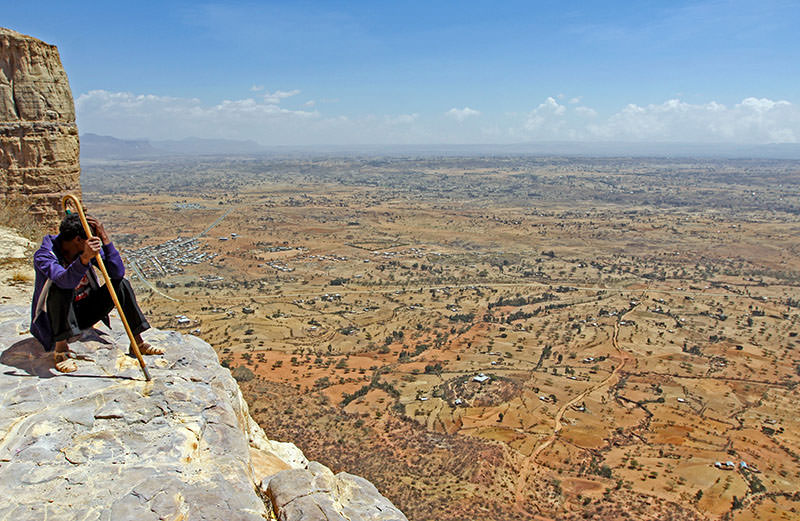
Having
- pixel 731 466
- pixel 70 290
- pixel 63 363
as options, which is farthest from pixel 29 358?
pixel 731 466

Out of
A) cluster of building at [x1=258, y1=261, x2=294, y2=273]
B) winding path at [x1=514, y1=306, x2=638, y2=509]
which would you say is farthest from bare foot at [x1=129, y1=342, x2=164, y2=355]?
cluster of building at [x1=258, y1=261, x2=294, y2=273]

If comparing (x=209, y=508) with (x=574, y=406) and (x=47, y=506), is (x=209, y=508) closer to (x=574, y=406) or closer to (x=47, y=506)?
(x=47, y=506)

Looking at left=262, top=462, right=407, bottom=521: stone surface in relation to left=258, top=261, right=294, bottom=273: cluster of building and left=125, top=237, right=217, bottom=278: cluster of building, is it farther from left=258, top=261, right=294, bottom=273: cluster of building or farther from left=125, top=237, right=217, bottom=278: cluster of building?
left=125, top=237, right=217, bottom=278: cluster of building

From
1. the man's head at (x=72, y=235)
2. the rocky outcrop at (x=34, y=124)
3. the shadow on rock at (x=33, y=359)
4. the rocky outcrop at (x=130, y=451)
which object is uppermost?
the rocky outcrop at (x=34, y=124)

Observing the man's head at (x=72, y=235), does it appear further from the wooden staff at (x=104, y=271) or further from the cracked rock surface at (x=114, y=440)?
the cracked rock surface at (x=114, y=440)

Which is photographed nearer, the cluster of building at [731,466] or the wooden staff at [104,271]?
the wooden staff at [104,271]

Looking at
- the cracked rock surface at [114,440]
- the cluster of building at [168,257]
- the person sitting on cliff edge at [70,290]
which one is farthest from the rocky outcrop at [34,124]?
the cluster of building at [168,257]

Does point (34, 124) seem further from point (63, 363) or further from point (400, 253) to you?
point (400, 253)
